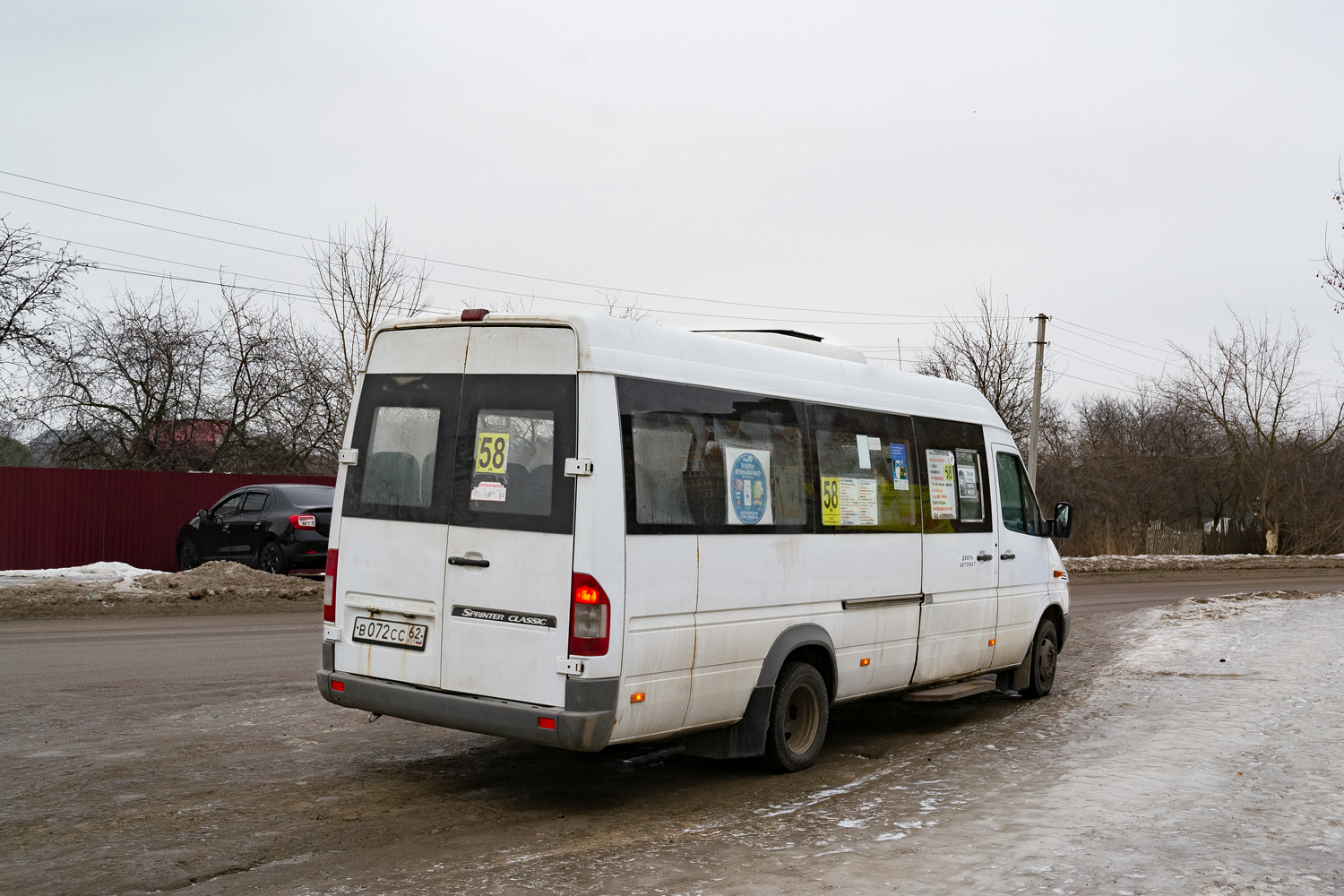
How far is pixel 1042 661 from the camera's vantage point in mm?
10094

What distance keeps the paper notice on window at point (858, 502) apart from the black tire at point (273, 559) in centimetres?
1320

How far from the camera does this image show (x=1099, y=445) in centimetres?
5356

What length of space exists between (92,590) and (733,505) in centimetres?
1351

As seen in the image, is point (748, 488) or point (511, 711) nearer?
point (511, 711)

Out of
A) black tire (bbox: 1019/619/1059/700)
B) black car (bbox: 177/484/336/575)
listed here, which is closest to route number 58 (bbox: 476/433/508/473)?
black tire (bbox: 1019/619/1059/700)

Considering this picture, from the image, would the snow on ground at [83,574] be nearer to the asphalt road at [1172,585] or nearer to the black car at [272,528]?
the black car at [272,528]

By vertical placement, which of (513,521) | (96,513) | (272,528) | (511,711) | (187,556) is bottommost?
(511,711)

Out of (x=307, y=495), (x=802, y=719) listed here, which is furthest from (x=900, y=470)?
(x=307, y=495)

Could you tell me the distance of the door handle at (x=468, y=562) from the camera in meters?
5.85

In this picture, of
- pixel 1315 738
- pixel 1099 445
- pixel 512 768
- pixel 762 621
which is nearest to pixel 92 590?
pixel 512 768

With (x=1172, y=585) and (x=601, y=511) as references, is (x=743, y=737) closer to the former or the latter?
(x=601, y=511)

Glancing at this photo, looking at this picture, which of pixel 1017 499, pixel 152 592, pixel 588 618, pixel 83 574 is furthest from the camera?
pixel 83 574

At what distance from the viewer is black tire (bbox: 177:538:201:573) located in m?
19.9

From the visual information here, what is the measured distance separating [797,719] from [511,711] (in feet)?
7.23
